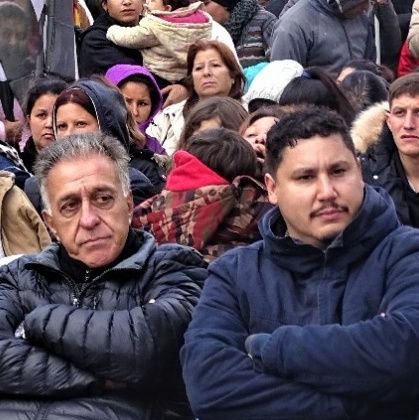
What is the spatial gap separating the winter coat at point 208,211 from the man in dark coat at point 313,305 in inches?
34.4

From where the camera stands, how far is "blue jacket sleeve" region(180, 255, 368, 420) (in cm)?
361

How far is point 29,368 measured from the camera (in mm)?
3998

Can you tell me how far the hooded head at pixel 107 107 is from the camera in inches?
226

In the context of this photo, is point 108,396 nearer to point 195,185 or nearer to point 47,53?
point 195,185

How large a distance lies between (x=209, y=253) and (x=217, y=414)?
4.38ft

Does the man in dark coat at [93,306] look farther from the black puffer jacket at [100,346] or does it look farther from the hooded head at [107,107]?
the hooded head at [107,107]

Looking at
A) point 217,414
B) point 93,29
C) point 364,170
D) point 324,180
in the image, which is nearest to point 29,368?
point 217,414

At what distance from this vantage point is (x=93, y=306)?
418 centimetres

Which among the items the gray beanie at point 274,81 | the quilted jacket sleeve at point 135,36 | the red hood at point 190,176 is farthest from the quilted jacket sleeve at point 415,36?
the red hood at point 190,176

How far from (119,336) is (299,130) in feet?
3.01

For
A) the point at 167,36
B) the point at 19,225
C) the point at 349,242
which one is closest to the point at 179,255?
the point at 349,242

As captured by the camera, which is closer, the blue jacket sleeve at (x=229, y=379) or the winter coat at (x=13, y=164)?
the blue jacket sleeve at (x=229, y=379)

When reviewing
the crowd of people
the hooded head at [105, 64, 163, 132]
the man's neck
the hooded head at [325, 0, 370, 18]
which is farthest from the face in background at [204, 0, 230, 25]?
the man's neck

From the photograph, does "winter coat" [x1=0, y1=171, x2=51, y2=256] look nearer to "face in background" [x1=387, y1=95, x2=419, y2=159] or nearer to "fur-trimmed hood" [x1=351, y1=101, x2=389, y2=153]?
"fur-trimmed hood" [x1=351, y1=101, x2=389, y2=153]
